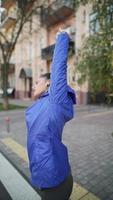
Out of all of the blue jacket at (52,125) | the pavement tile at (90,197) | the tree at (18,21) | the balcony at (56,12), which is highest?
the balcony at (56,12)

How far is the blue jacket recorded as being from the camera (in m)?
2.67

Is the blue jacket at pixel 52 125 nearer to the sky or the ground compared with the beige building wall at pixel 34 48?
nearer to the ground

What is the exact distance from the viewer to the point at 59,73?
2699mm

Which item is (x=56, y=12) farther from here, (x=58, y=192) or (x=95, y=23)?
(x=58, y=192)

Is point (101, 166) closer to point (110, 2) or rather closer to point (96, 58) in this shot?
point (96, 58)

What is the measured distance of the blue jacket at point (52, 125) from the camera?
2666 mm

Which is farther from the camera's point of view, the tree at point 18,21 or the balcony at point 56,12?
the balcony at point 56,12

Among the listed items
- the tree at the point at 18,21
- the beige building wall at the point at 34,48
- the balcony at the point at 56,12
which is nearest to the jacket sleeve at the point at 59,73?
the tree at the point at 18,21

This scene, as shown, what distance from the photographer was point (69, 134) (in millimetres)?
10594

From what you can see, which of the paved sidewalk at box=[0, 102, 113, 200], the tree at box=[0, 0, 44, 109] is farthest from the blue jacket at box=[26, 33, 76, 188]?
the tree at box=[0, 0, 44, 109]

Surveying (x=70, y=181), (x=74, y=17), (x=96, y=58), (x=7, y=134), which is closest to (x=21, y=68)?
(x=74, y=17)

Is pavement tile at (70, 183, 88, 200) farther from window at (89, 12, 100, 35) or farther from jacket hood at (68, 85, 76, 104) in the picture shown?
window at (89, 12, 100, 35)

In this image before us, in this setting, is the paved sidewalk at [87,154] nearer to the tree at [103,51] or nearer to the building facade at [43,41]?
the tree at [103,51]

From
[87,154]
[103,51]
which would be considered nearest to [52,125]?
[103,51]
